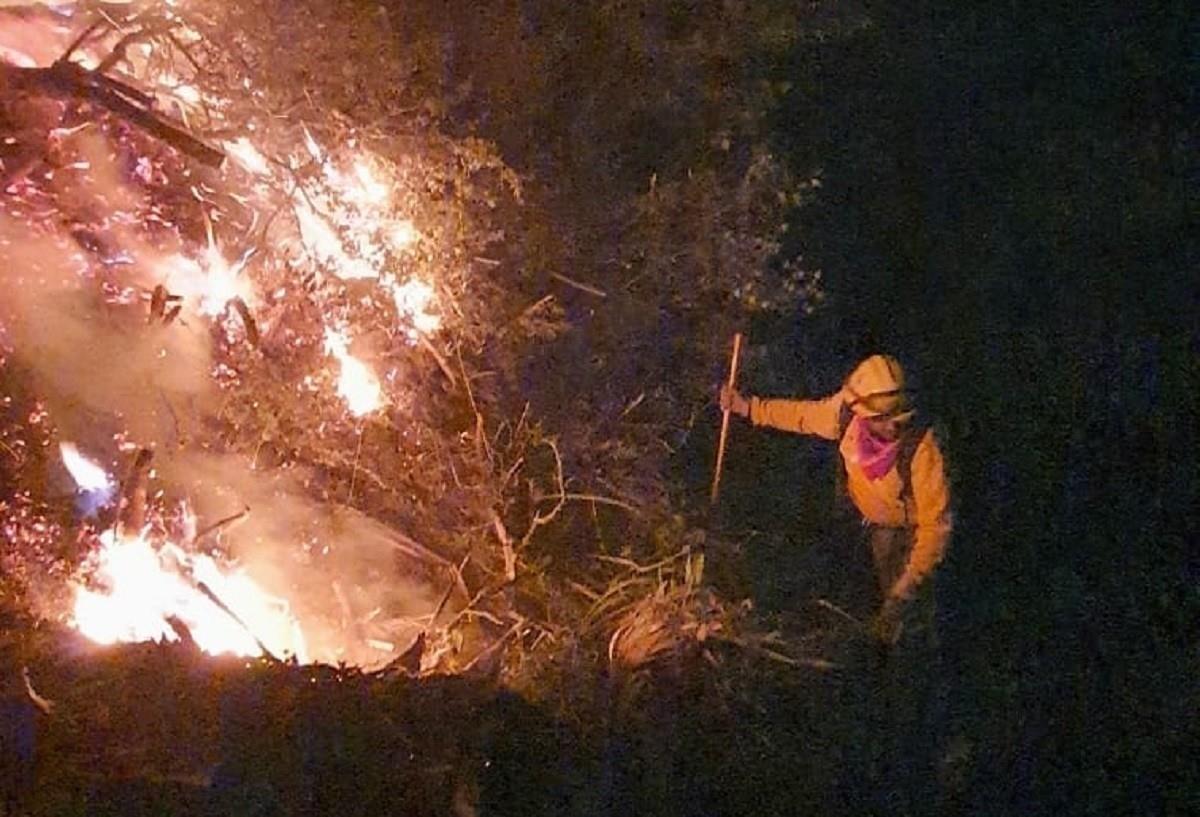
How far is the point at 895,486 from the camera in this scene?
6.11m

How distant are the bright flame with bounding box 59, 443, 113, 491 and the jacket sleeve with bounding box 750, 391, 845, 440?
324 cm

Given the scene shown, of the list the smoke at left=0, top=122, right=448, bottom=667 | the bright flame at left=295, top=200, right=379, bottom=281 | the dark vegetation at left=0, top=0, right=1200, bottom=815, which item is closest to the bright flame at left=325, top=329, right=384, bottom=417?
the bright flame at left=295, top=200, right=379, bottom=281

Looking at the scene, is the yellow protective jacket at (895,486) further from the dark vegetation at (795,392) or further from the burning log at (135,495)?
the burning log at (135,495)

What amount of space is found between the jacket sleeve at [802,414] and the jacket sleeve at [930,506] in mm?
536

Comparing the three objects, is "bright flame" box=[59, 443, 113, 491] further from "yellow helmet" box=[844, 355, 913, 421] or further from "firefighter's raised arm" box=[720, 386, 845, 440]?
"yellow helmet" box=[844, 355, 913, 421]

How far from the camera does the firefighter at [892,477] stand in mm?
5879

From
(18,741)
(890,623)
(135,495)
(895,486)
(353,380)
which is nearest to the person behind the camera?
(18,741)

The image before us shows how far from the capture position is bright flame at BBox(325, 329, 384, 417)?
6652 mm

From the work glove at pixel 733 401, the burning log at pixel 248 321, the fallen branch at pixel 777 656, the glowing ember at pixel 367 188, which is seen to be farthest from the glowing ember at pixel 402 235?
the fallen branch at pixel 777 656

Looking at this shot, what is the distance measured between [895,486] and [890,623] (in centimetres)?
66

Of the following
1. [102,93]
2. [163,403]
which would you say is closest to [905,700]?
[163,403]

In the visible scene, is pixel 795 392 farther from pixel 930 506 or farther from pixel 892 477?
pixel 930 506

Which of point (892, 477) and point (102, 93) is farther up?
point (102, 93)

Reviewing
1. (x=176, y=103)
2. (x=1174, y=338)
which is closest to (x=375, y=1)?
(x=176, y=103)
